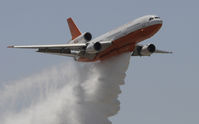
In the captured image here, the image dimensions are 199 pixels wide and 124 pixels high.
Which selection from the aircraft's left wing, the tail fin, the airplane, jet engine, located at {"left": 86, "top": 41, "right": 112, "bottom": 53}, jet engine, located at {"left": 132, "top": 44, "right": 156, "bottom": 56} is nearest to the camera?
the airplane

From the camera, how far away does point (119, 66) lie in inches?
4424

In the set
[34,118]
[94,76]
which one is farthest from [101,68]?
[34,118]

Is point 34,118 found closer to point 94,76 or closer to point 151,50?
point 94,76

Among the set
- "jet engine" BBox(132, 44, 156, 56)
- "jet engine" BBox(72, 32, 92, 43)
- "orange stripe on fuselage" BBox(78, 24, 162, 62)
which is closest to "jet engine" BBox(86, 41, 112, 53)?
"orange stripe on fuselage" BBox(78, 24, 162, 62)

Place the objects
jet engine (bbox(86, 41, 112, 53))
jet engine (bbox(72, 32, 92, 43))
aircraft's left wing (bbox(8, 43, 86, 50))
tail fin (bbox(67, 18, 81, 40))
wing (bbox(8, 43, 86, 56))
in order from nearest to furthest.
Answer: jet engine (bbox(86, 41, 112, 53)), aircraft's left wing (bbox(8, 43, 86, 50)), wing (bbox(8, 43, 86, 56)), jet engine (bbox(72, 32, 92, 43)), tail fin (bbox(67, 18, 81, 40))

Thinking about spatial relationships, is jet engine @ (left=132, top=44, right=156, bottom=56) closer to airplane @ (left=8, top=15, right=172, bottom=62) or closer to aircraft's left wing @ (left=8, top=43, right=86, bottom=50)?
airplane @ (left=8, top=15, right=172, bottom=62)

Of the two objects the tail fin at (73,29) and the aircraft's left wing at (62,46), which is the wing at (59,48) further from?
the tail fin at (73,29)

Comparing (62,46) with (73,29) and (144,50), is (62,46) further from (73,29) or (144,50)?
(73,29)

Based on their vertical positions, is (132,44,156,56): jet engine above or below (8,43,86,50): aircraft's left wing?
below

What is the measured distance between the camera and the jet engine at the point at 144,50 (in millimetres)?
113250

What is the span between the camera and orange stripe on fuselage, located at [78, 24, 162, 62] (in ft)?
357

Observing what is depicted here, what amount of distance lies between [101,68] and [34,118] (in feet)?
34.4

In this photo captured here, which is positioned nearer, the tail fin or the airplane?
the airplane

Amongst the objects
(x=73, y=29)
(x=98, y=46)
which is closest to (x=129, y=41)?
(x=98, y=46)
